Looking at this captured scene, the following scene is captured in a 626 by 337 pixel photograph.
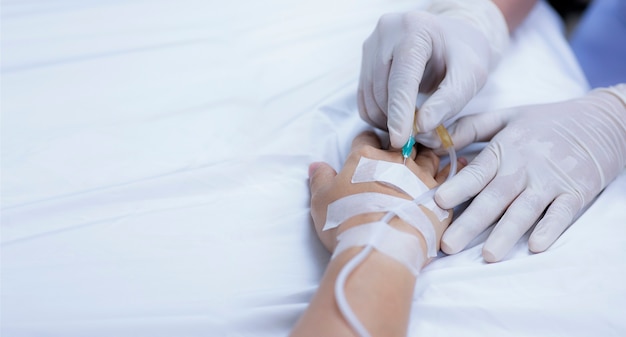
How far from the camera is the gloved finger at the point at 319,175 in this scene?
90 centimetres

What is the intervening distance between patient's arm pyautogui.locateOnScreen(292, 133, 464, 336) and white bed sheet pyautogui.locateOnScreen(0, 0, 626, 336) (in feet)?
0.18

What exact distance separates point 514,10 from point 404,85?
22.0 inches

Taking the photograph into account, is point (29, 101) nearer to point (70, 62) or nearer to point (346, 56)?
point (70, 62)

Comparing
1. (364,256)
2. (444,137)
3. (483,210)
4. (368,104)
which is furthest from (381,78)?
(364,256)

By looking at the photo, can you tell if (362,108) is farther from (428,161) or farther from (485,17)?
(485,17)

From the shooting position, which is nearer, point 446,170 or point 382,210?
point 382,210

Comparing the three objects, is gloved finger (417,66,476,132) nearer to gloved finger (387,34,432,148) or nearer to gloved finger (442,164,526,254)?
gloved finger (387,34,432,148)

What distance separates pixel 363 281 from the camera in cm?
69

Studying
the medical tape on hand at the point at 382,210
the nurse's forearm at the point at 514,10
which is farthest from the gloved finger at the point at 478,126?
the nurse's forearm at the point at 514,10

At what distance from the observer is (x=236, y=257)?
2.71 feet

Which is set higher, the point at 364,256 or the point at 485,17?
the point at 485,17

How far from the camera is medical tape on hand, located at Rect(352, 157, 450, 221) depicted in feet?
2.74

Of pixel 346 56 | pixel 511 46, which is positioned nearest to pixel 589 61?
pixel 511 46

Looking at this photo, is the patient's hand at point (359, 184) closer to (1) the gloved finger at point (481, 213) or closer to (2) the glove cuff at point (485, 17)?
(1) the gloved finger at point (481, 213)
